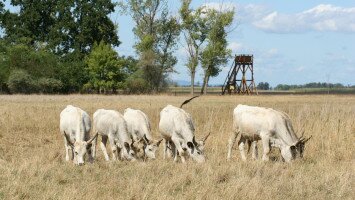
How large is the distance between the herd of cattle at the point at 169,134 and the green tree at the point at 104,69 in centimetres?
5464

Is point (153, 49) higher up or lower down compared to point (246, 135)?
higher up

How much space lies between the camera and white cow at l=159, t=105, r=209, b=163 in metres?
16.2

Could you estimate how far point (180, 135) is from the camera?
17000 mm

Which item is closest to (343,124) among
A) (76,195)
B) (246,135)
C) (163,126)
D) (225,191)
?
(246,135)

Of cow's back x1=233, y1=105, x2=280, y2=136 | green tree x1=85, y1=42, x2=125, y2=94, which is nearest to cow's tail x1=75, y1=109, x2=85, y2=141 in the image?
cow's back x1=233, y1=105, x2=280, y2=136

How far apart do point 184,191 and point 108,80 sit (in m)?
63.9

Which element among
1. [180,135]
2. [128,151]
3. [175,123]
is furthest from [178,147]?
[128,151]

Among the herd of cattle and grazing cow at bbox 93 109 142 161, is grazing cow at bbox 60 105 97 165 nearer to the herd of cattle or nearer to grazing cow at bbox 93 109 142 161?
the herd of cattle

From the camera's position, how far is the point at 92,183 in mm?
11711

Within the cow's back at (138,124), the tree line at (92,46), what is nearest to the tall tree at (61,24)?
the tree line at (92,46)

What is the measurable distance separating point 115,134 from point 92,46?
6122cm

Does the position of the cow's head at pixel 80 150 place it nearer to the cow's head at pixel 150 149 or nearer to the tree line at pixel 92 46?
the cow's head at pixel 150 149

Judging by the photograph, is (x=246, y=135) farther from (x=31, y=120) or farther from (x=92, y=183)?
(x=31, y=120)

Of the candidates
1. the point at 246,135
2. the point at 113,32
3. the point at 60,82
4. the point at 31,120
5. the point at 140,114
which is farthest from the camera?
the point at 113,32
